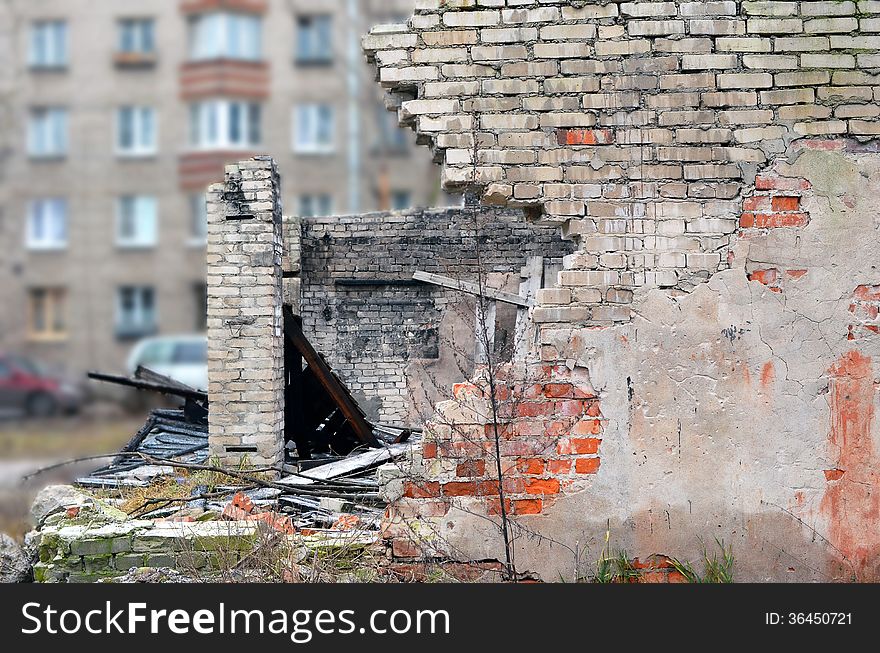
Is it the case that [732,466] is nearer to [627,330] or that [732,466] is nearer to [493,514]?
[627,330]

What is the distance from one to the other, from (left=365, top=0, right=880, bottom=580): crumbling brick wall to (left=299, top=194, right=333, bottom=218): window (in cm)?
2071

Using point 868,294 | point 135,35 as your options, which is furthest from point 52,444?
point 868,294

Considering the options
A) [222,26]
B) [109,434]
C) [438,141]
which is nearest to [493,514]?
[438,141]

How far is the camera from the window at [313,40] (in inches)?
1017

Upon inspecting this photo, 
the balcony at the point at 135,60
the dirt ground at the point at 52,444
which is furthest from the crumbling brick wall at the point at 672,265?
the balcony at the point at 135,60

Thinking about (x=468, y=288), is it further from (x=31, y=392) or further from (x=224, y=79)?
(x=224, y=79)

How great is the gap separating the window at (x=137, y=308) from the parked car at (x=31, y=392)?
416 cm

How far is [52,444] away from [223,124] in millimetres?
9720

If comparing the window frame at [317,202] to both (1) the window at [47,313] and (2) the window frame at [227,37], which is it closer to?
(2) the window frame at [227,37]

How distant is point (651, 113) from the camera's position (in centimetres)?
520

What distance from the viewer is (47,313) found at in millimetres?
25922

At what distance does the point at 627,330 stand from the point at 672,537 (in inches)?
41.9

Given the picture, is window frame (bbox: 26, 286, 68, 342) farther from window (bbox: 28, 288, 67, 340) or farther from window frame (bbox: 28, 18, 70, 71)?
window frame (bbox: 28, 18, 70, 71)

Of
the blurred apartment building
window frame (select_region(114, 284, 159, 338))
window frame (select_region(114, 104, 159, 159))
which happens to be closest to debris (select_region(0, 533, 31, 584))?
the blurred apartment building
